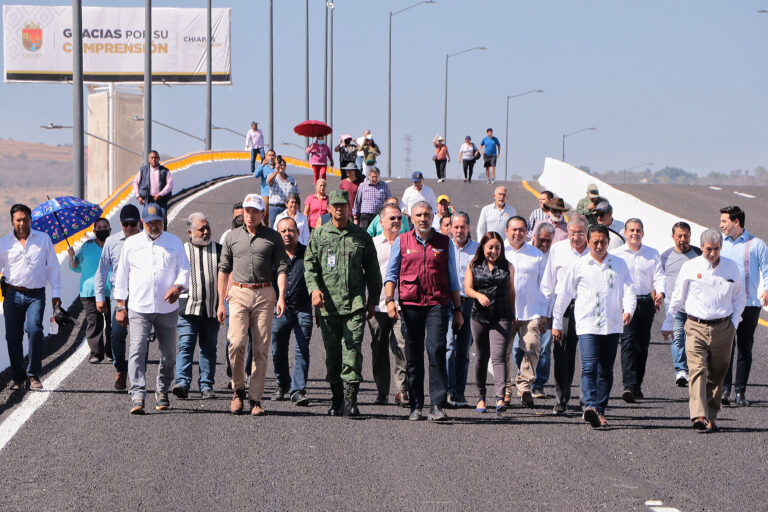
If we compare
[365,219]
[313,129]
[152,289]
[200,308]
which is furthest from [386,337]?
[313,129]

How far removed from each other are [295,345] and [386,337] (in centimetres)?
85

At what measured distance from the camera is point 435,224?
15.8 metres

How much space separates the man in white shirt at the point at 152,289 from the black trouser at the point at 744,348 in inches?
206

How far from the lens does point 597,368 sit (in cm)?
1010

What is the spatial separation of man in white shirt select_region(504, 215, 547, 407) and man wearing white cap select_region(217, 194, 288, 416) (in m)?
2.21

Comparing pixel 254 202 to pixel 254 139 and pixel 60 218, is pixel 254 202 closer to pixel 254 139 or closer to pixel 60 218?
pixel 60 218

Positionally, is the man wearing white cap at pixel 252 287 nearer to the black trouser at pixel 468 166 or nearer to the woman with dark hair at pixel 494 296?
the woman with dark hair at pixel 494 296

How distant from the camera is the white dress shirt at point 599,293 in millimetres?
10094

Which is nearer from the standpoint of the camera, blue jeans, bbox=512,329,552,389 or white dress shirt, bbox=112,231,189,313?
white dress shirt, bbox=112,231,189,313

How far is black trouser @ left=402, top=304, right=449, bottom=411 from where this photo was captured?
33.6 ft

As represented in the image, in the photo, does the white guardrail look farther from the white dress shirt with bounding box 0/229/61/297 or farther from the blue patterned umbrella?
the white dress shirt with bounding box 0/229/61/297

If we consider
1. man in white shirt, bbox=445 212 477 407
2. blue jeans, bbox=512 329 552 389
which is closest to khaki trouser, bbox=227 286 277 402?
man in white shirt, bbox=445 212 477 407

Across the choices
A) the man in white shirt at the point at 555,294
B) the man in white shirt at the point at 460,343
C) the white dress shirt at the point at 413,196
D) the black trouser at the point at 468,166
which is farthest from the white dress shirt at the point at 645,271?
the black trouser at the point at 468,166

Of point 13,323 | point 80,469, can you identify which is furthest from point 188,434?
point 13,323
